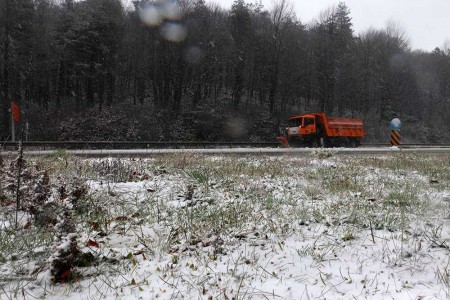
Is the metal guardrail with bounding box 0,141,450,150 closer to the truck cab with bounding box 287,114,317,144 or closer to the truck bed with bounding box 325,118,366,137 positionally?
the truck cab with bounding box 287,114,317,144

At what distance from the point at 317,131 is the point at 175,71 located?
16.6 metres

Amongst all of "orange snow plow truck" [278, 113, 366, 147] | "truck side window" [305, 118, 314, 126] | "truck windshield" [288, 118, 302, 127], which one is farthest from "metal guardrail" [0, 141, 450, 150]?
"truck side window" [305, 118, 314, 126]

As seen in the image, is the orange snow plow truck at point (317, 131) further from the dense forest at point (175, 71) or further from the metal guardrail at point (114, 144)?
the dense forest at point (175, 71)

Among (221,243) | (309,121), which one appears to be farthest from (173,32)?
(221,243)

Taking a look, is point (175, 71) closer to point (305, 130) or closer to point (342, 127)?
point (305, 130)

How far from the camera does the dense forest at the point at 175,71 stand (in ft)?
93.7

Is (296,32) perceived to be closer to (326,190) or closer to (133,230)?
(326,190)

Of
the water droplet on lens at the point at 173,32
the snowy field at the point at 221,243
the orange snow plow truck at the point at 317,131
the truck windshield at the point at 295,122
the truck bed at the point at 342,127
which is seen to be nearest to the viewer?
the snowy field at the point at 221,243

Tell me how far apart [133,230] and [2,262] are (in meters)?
1.28

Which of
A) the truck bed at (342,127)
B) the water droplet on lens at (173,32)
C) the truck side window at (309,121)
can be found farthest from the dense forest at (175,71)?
the truck bed at (342,127)

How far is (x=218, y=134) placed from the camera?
29.9m

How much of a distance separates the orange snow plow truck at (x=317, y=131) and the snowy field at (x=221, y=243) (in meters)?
18.6

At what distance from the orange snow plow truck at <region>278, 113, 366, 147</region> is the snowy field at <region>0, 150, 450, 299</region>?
731 inches

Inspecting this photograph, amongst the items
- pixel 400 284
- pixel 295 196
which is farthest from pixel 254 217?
pixel 400 284
